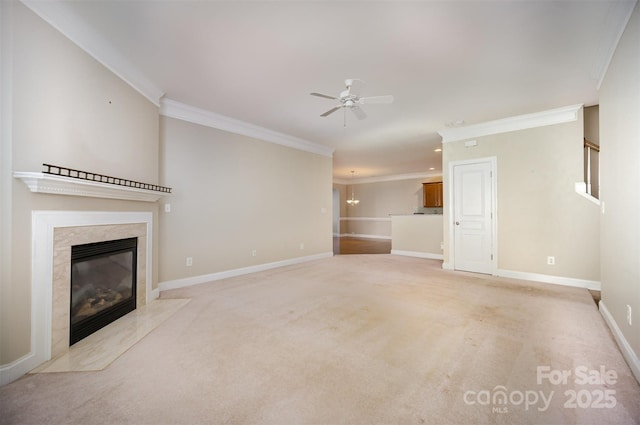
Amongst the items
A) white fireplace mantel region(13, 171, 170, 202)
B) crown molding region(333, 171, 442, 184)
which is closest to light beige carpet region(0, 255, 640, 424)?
white fireplace mantel region(13, 171, 170, 202)

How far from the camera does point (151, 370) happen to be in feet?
6.19

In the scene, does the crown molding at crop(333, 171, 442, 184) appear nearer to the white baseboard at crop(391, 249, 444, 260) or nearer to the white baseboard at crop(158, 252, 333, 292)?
the white baseboard at crop(391, 249, 444, 260)

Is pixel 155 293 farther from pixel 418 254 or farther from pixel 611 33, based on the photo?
pixel 418 254

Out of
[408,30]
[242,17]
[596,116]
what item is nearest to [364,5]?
[408,30]

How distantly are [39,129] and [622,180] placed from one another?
4530 millimetres

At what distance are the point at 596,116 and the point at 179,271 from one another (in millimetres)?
6908

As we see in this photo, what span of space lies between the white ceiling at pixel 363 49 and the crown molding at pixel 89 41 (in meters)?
0.01

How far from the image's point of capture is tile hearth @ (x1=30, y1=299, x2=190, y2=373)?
6.40 ft

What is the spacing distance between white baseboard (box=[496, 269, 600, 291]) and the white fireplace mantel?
5.60 m

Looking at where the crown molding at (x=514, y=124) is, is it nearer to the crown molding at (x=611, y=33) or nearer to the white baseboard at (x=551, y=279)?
the crown molding at (x=611, y=33)

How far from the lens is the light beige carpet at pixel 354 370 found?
1484mm

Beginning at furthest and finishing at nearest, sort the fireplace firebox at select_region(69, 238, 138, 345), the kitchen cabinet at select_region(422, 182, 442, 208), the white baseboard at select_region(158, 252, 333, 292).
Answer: the kitchen cabinet at select_region(422, 182, 442, 208), the white baseboard at select_region(158, 252, 333, 292), the fireplace firebox at select_region(69, 238, 138, 345)

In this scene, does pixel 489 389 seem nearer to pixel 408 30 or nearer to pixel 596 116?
pixel 408 30

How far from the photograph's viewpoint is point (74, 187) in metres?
2.14
